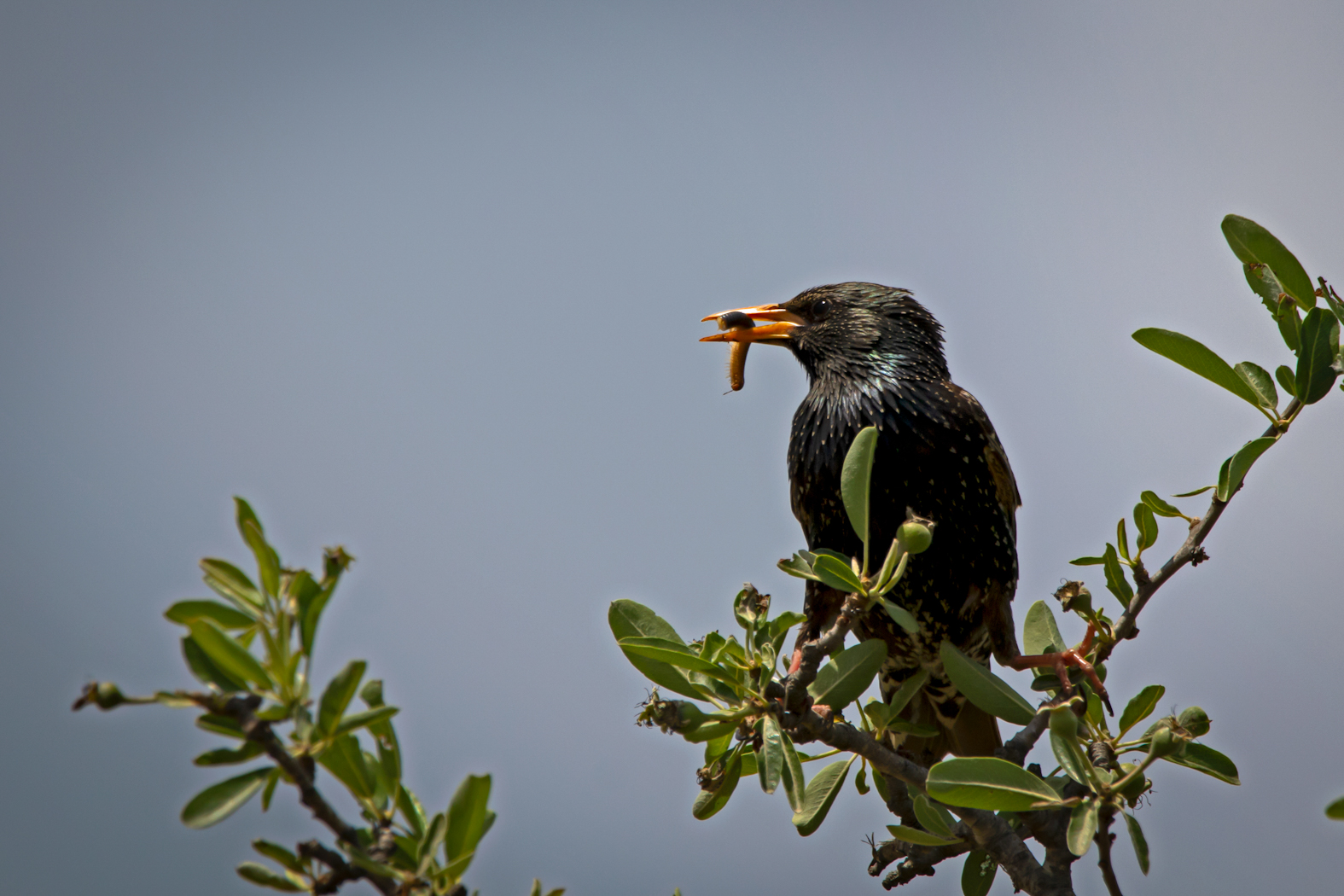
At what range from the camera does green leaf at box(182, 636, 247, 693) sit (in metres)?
1.18

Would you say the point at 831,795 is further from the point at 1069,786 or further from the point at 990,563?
the point at 990,563

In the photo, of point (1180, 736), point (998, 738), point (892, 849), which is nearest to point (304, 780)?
point (1180, 736)

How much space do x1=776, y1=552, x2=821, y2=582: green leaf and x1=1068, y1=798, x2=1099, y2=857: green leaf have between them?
60 cm

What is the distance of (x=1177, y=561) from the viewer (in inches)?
92.7

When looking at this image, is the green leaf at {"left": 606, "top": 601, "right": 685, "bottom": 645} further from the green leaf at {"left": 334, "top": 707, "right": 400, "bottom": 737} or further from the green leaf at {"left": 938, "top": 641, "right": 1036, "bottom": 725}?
the green leaf at {"left": 334, "top": 707, "right": 400, "bottom": 737}

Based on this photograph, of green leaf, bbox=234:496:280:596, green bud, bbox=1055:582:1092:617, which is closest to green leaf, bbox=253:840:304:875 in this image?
green leaf, bbox=234:496:280:596

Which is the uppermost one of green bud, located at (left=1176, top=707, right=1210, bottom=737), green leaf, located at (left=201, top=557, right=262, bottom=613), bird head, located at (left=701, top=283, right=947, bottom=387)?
bird head, located at (left=701, top=283, right=947, bottom=387)

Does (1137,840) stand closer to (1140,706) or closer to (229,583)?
(1140,706)

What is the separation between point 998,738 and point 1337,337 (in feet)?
6.53

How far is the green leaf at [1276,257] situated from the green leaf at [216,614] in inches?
80.7

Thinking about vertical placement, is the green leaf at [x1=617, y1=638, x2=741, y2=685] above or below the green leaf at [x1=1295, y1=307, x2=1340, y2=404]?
below

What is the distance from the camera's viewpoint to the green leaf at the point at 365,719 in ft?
3.96

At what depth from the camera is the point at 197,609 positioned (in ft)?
4.08

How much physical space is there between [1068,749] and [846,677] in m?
0.48
